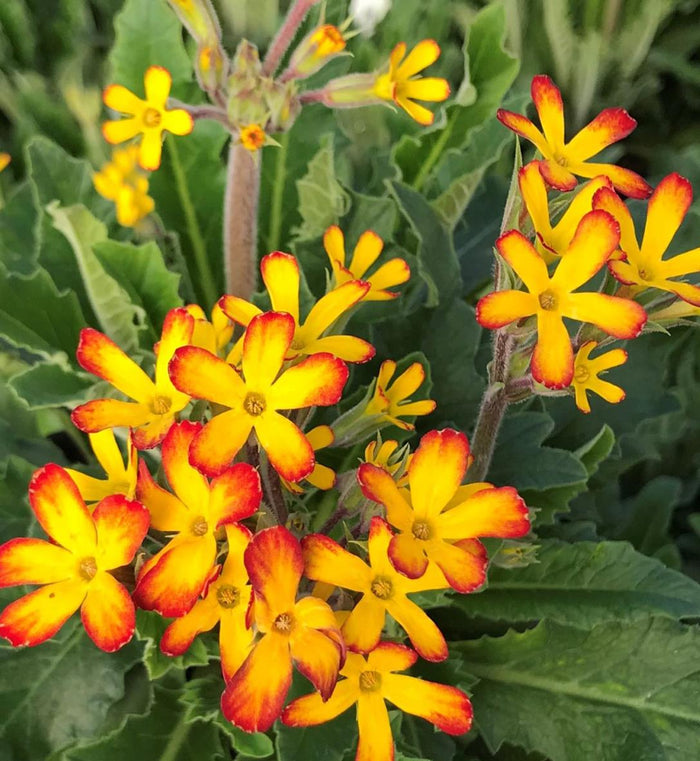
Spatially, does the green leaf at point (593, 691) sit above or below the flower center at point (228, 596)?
below

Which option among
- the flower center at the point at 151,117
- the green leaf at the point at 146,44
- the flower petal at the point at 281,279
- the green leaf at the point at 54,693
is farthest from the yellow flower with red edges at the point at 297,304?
the green leaf at the point at 146,44

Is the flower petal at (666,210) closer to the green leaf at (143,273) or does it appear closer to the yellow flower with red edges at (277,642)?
the yellow flower with red edges at (277,642)

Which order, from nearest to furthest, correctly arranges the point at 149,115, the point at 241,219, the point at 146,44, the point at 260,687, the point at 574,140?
the point at 260,687 < the point at 574,140 < the point at 149,115 < the point at 241,219 < the point at 146,44

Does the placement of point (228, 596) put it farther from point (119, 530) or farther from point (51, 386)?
point (51, 386)

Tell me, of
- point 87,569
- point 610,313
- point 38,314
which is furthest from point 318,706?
point 38,314

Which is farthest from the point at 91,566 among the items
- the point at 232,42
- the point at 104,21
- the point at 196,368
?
the point at 104,21

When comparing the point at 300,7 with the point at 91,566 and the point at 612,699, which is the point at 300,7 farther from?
the point at 612,699
